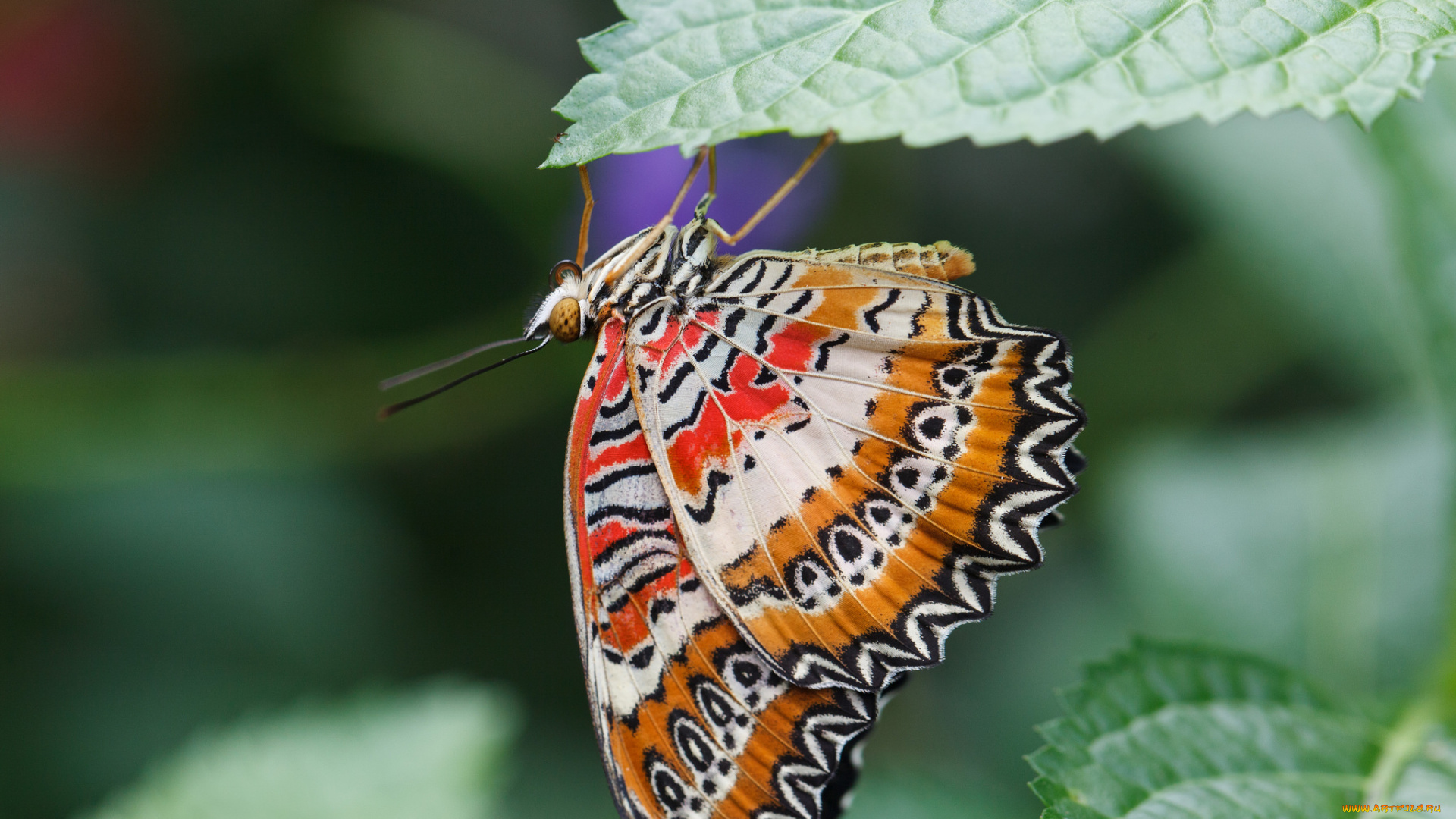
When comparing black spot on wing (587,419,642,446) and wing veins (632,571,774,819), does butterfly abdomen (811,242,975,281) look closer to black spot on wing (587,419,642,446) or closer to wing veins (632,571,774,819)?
black spot on wing (587,419,642,446)

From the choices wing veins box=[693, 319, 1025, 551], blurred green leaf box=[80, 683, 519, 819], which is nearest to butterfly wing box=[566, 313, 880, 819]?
wing veins box=[693, 319, 1025, 551]

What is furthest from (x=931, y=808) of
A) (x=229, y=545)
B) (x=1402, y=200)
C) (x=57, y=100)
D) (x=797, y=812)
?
(x=57, y=100)

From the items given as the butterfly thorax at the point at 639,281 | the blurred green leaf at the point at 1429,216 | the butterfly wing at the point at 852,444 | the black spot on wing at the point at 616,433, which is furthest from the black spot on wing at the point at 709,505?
the blurred green leaf at the point at 1429,216

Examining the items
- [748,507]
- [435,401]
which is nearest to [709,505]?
[748,507]

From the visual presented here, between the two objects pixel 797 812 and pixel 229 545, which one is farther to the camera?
pixel 229 545

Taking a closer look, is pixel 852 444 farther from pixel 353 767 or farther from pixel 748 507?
pixel 353 767

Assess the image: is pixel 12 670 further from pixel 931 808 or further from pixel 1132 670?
pixel 1132 670
